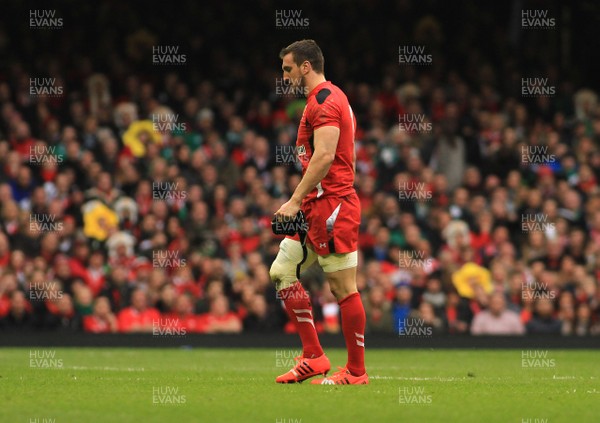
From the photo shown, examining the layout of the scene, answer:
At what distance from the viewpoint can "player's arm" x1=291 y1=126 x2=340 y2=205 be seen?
920 centimetres

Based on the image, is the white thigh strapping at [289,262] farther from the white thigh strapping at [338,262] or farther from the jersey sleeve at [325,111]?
the jersey sleeve at [325,111]

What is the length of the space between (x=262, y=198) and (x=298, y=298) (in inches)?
384

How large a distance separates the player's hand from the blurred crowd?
325 inches

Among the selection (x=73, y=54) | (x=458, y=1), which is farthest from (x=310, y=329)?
(x=458, y=1)

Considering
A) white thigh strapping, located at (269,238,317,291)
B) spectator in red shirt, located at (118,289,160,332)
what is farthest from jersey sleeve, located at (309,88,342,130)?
spectator in red shirt, located at (118,289,160,332)

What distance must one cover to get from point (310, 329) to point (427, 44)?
47.0ft

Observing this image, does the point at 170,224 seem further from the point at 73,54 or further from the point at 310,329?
the point at 310,329

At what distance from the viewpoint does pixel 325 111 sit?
9328mm

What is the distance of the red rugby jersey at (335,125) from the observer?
9.37 m

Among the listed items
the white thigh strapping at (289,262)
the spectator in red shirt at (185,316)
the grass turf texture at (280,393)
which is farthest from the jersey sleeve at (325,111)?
the spectator in red shirt at (185,316)

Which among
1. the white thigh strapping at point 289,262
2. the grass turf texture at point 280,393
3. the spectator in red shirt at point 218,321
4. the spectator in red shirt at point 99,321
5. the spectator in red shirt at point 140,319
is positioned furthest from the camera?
the spectator in red shirt at point 218,321

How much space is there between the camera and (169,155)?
19.8 metres

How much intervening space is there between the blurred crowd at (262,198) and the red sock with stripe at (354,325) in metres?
7.98

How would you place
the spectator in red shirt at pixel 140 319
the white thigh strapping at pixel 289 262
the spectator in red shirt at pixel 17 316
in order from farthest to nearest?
1. the spectator in red shirt at pixel 140 319
2. the spectator in red shirt at pixel 17 316
3. the white thigh strapping at pixel 289 262
